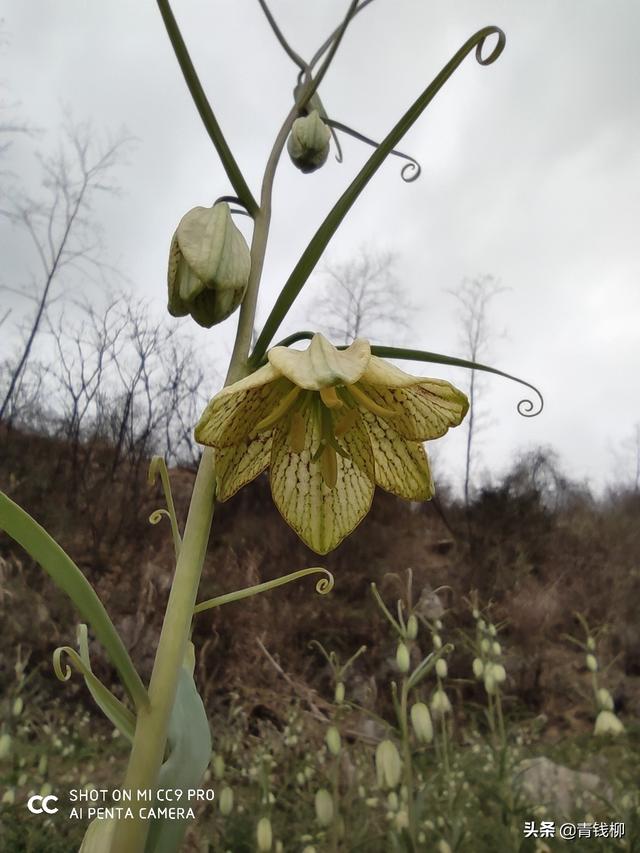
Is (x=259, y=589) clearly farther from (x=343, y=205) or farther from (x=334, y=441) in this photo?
(x=343, y=205)

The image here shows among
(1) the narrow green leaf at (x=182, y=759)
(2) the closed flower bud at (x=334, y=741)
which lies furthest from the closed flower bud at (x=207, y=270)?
(2) the closed flower bud at (x=334, y=741)

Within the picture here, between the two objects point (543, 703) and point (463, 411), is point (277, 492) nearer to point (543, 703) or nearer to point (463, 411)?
point (463, 411)

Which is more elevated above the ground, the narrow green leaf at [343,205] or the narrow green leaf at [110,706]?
the narrow green leaf at [343,205]

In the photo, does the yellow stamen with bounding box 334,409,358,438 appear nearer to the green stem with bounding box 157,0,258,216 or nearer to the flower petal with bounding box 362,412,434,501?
the flower petal with bounding box 362,412,434,501

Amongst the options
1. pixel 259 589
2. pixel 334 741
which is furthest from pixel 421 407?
pixel 334 741

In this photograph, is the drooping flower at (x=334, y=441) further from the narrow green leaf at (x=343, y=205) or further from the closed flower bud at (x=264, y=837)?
the closed flower bud at (x=264, y=837)
